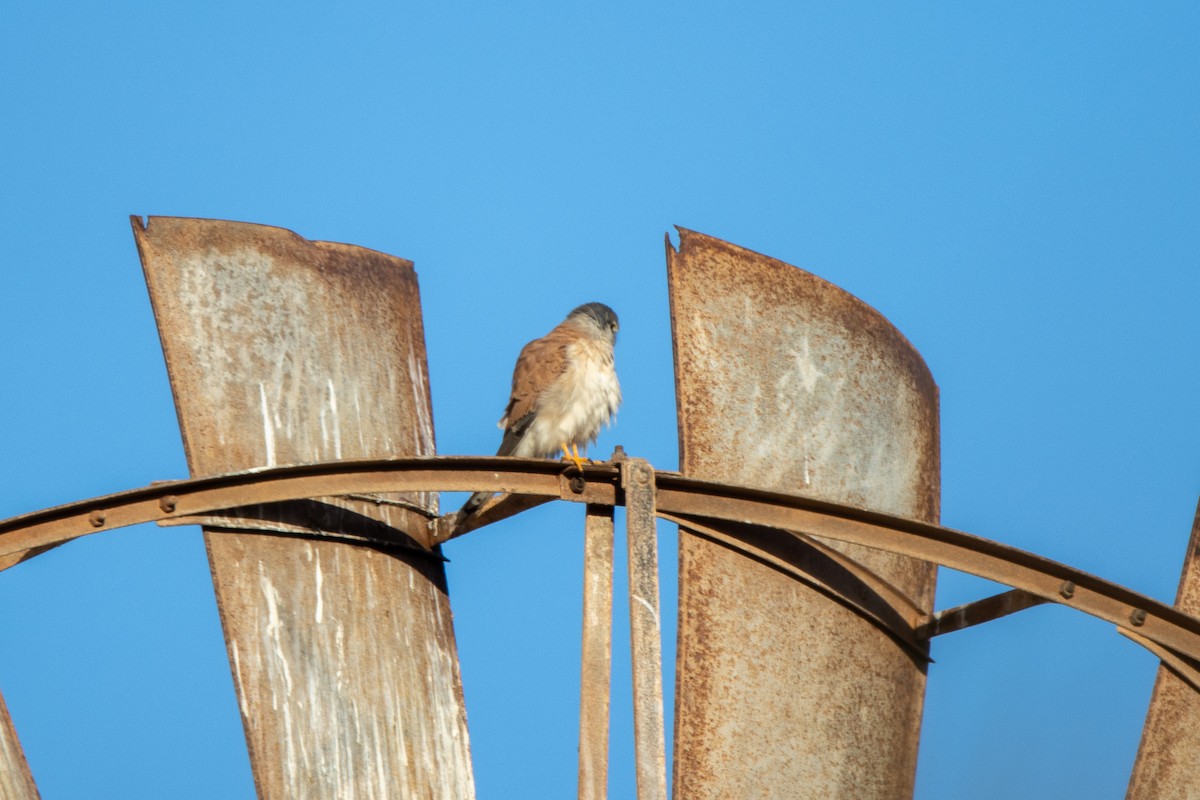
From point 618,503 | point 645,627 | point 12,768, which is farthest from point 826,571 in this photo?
point 12,768

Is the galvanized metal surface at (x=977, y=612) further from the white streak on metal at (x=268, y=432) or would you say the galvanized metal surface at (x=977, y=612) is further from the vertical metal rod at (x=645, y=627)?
the white streak on metal at (x=268, y=432)

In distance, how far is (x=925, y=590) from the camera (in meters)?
6.56

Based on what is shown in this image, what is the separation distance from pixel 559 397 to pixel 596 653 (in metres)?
2.55

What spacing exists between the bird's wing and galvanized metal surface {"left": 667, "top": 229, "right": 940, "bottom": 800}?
144cm

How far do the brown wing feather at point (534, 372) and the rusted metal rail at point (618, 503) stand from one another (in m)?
2.16

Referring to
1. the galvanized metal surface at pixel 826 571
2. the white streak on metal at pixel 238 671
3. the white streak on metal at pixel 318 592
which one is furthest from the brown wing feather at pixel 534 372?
the white streak on metal at pixel 238 671

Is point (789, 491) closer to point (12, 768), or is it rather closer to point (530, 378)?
point (530, 378)

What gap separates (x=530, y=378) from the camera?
7469 millimetres

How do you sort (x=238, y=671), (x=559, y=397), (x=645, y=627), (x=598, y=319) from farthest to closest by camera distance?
(x=598, y=319)
(x=559, y=397)
(x=238, y=671)
(x=645, y=627)

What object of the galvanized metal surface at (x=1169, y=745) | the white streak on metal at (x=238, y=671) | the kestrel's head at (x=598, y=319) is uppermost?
the kestrel's head at (x=598, y=319)

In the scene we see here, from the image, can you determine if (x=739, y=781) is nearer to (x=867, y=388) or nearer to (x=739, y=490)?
(x=739, y=490)

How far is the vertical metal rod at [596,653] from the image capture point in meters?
4.93

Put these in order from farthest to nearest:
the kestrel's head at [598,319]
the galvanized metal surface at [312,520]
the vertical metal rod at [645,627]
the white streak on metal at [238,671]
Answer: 1. the kestrel's head at [598,319]
2. the galvanized metal surface at [312,520]
3. the white streak on metal at [238,671]
4. the vertical metal rod at [645,627]

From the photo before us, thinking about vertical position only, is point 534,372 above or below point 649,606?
above
